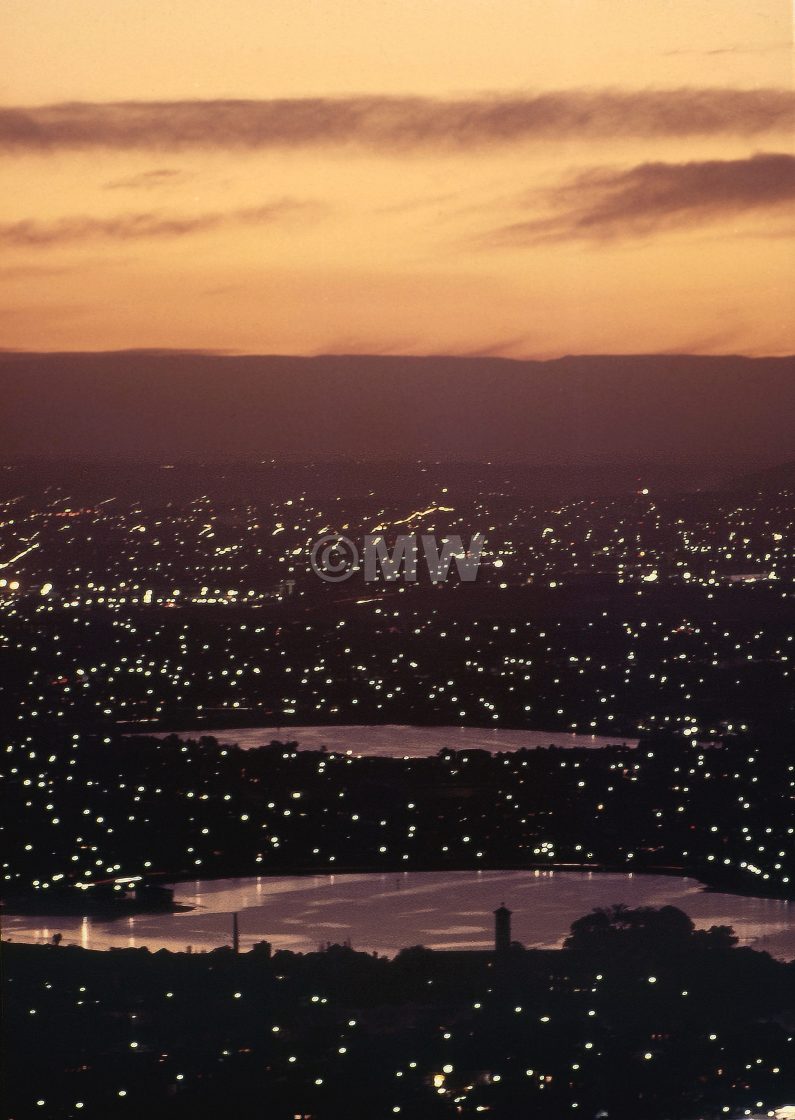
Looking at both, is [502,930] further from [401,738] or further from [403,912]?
[401,738]

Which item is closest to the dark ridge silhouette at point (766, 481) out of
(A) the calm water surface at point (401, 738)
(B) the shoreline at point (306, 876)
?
(A) the calm water surface at point (401, 738)

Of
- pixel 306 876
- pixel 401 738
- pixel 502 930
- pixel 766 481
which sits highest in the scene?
pixel 766 481

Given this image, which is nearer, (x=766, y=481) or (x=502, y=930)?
(x=502, y=930)

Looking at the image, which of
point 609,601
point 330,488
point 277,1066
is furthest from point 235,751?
point 277,1066

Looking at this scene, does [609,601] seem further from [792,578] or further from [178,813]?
[178,813]

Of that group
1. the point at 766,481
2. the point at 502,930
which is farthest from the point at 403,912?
the point at 766,481

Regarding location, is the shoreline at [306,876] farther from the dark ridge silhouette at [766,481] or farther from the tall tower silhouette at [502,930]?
the dark ridge silhouette at [766,481]
